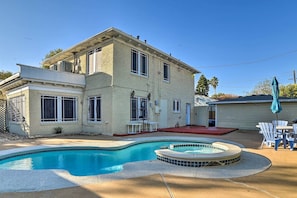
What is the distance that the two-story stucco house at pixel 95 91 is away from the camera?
11.6 meters

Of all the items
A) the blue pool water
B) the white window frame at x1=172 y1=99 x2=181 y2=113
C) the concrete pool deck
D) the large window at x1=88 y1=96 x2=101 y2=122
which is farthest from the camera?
the white window frame at x1=172 y1=99 x2=181 y2=113

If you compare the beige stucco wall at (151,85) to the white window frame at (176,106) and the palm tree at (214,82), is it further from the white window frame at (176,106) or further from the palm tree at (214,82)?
the palm tree at (214,82)

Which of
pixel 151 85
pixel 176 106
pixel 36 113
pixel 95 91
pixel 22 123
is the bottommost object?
pixel 22 123

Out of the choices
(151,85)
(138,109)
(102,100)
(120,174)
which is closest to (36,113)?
(102,100)

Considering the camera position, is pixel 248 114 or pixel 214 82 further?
pixel 214 82

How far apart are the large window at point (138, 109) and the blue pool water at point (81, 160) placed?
476 cm

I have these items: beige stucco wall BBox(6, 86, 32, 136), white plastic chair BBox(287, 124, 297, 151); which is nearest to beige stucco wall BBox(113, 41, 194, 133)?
beige stucco wall BBox(6, 86, 32, 136)

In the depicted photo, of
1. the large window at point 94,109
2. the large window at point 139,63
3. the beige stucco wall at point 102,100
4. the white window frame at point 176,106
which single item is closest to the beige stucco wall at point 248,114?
the white window frame at point 176,106

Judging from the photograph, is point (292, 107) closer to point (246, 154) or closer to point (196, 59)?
point (246, 154)

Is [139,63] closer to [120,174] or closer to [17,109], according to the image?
[17,109]

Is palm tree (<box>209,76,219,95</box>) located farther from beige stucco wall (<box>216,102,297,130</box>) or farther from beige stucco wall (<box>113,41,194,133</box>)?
beige stucco wall (<box>216,102,297,130</box>)

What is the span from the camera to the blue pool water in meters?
6.05

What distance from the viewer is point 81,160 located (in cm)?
707

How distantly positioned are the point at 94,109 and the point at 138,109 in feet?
10.2
